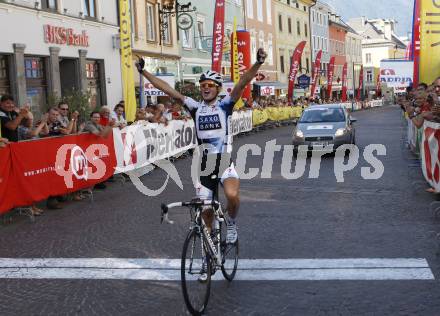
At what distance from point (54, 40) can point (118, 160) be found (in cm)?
1048

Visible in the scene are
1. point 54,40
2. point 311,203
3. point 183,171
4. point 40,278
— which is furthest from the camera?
point 54,40

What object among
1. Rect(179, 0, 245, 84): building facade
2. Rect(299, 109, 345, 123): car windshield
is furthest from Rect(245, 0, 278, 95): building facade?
Rect(299, 109, 345, 123): car windshield

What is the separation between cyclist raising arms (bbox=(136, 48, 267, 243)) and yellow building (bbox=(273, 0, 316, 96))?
52918 mm

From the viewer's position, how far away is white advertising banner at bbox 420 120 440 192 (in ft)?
32.2

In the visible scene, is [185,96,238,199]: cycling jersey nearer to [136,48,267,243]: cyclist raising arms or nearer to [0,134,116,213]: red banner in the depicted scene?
[136,48,267,243]: cyclist raising arms

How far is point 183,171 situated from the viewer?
51.5 ft

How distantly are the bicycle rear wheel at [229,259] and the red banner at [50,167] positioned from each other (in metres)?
4.74

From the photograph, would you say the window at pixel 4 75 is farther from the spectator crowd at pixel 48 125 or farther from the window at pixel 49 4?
the spectator crowd at pixel 48 125

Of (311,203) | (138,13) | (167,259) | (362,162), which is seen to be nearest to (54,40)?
(138,13)

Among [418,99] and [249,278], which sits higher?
[418,99]

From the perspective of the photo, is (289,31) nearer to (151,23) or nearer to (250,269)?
(151,23)

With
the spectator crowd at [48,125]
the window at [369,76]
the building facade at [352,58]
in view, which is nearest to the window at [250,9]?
the spectator crowd at [48,125]

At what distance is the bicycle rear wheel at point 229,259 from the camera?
19.3ft

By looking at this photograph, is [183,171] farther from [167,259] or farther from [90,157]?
[167,259]
